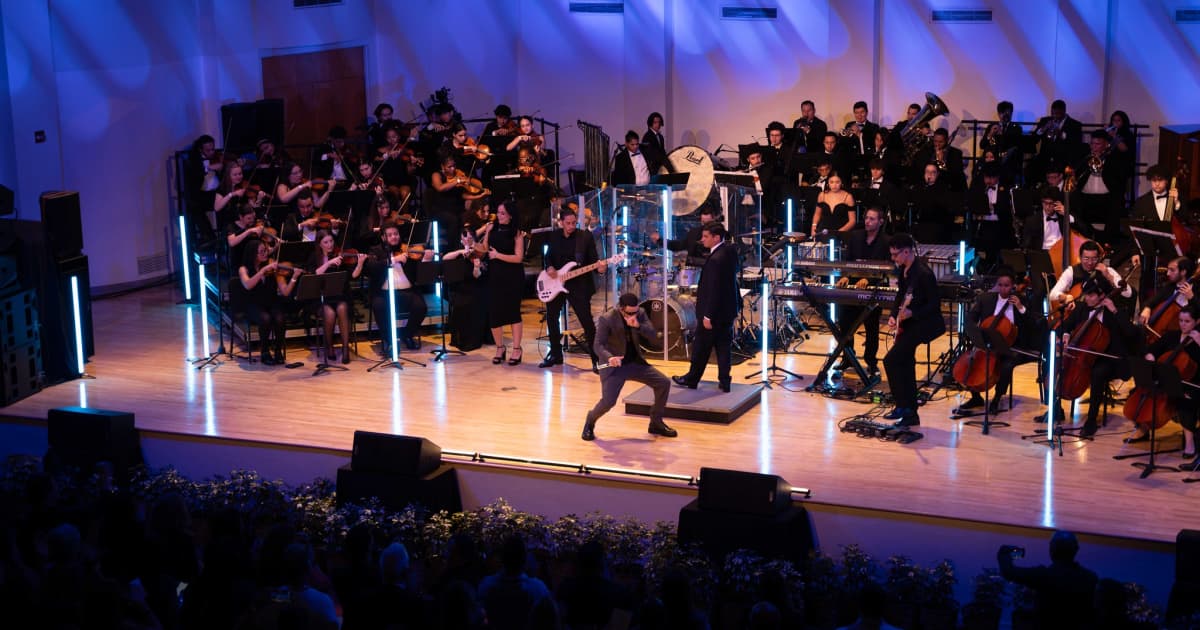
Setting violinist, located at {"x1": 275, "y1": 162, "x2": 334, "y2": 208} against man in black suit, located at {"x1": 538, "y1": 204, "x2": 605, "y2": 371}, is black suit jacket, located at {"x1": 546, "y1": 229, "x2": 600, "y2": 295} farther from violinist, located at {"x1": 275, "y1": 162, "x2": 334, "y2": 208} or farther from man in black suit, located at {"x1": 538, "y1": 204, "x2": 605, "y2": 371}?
violinist, located at {"x1": 275, "y1": 162, "x2": 334, "y2": 208}

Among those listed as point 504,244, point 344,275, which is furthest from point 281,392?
point 504,244

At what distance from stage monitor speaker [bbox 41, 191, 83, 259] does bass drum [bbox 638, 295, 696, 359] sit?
5.34 metres

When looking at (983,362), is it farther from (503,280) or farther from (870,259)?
(503,280)

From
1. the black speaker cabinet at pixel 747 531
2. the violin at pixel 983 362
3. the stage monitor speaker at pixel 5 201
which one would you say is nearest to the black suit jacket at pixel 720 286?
the violin at pixel 983 362

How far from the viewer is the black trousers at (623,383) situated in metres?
9.28

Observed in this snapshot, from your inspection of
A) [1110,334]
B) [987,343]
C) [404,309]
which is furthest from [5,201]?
[1110,334]

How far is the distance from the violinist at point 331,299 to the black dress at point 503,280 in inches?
50.3

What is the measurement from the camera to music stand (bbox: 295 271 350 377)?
452 inches

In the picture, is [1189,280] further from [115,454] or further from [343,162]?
[343,162]

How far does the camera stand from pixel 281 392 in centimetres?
1106

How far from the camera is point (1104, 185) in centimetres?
1436

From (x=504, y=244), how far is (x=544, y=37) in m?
6.76

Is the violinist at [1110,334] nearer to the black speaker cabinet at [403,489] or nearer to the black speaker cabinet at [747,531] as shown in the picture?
the black speaker cabinet at [747,531]

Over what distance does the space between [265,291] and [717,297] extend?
447 cm
